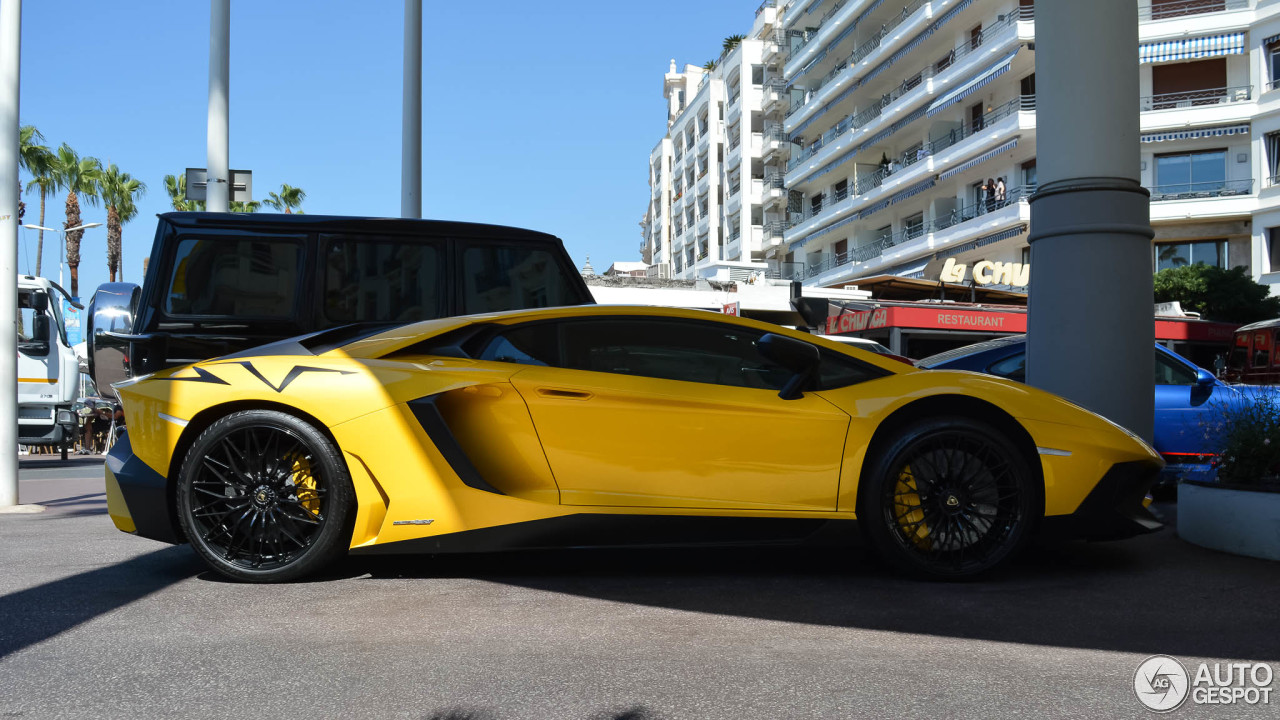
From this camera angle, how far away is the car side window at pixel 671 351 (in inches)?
157

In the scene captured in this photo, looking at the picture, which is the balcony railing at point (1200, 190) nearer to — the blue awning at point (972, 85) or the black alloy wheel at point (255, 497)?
the blue awning at point (972, 85)

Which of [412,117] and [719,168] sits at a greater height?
[719,168]

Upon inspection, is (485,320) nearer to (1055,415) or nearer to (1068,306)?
(1055,415)

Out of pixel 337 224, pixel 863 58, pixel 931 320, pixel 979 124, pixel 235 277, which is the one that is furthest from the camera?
pixel 863 58

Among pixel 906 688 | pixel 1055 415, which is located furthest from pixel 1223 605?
pixel 906 688

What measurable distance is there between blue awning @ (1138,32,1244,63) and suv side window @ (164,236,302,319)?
32.4 meters

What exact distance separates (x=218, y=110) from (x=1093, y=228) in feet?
25.0

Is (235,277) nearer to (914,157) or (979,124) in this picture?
(979,124)

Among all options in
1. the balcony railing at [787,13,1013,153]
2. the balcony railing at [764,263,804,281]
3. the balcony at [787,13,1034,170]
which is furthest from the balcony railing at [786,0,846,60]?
the balcony railing at [764,263,804,281]

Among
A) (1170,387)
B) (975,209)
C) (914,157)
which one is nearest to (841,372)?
(1170,387)

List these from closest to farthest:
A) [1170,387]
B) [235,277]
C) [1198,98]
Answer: [235,277] → [1170,387] → [1198,98]

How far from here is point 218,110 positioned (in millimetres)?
9242

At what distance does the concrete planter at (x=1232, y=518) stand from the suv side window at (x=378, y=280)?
400 centimetres

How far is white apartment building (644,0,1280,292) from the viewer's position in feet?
102
